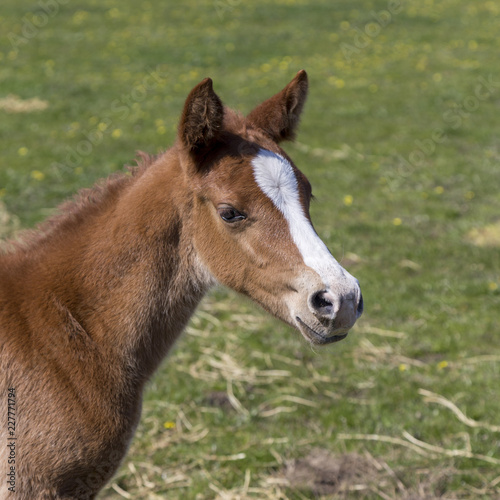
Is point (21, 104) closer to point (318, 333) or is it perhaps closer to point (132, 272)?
point (132, 272)

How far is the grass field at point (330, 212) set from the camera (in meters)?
3.99

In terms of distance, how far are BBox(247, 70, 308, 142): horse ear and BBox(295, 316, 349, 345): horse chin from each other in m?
0.92

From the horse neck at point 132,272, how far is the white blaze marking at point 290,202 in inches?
14.4

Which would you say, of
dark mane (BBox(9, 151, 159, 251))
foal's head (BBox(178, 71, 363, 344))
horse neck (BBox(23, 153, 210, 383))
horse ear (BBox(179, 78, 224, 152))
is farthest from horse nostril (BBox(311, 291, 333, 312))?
dark mane (BBox(9, 151, 159, 251))

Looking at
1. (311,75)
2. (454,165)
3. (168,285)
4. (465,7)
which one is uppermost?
(168,285)

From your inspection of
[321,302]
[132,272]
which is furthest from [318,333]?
[132,272]

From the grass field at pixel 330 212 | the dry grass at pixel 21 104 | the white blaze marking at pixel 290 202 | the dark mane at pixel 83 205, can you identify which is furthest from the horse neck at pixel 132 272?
the dry grass at pixel 21 104

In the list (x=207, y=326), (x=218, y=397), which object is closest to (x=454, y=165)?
(x=207, y=326)

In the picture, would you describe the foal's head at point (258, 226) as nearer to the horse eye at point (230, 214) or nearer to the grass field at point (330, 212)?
the horse eye at point (230, 214)

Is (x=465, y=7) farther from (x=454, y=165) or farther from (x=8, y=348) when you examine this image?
(x=8, y=348)

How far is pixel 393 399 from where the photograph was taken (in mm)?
4535

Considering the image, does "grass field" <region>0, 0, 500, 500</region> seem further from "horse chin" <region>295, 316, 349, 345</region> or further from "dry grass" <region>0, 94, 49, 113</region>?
"horse chin" <region>295, 316, 349, 345</region>

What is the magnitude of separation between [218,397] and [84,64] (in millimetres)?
10758

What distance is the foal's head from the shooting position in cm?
245
